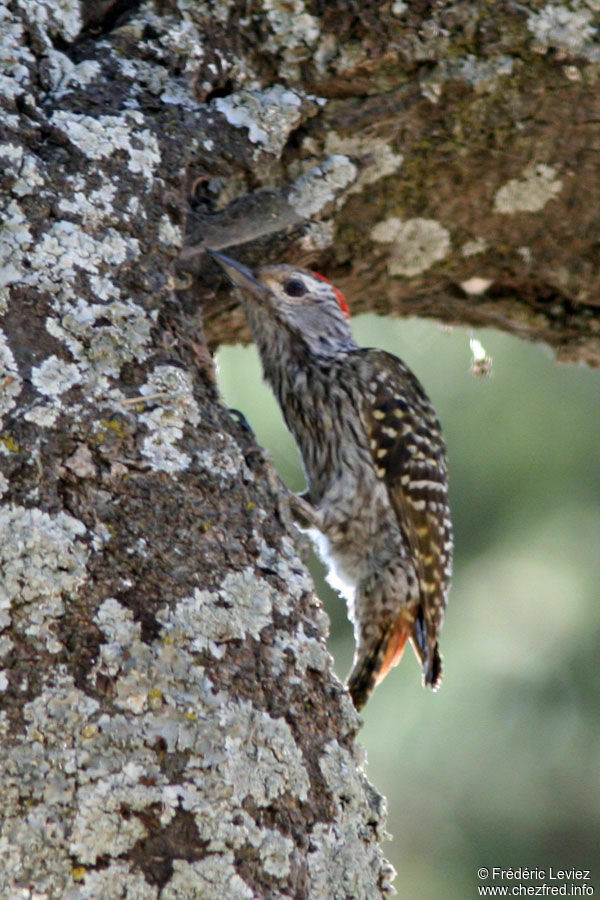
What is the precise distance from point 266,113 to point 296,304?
2.85 ft

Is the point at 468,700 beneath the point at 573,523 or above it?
beneath

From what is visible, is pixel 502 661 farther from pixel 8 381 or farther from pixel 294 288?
pixel 8 381

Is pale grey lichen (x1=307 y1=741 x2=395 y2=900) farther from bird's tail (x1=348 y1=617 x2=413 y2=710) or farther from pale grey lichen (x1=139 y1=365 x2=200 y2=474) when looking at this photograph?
bird's tail (x1=348 y1=617 x2=413 y2=710)

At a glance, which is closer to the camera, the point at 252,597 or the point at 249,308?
the point at 252,597

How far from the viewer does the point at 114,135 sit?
2.82 meters

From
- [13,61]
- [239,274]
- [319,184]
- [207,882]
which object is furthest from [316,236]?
[207,882]

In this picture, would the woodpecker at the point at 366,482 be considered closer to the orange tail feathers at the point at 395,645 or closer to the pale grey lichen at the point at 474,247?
the orange tail feathers at the point at 395,645

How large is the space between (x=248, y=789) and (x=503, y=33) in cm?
237

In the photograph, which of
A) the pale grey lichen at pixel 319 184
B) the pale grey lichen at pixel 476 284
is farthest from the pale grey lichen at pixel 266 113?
the pale grey lichen at pixel 476 284

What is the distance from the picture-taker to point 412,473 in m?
4.14

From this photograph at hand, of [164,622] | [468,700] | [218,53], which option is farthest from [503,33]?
[468,700]

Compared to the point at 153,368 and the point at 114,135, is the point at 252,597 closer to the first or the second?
the point at 153,368

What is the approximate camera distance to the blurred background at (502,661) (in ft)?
16.1

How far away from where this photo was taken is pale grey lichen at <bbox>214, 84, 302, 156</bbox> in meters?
3.12
